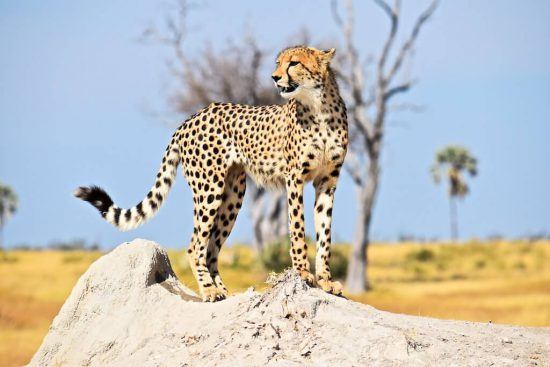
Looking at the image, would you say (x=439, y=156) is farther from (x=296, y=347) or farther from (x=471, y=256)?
(x=296, y=347)

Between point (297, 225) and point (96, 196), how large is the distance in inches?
71.5

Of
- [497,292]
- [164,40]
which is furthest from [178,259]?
[497,292]

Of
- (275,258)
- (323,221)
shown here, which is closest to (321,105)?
(323,221)

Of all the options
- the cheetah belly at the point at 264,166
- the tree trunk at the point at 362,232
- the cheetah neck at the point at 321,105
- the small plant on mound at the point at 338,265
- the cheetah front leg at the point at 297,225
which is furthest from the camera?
the small plant on mound at the point at 338,265

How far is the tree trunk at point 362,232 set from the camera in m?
20.6

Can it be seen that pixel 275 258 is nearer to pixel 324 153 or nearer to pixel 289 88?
pixel 324 153

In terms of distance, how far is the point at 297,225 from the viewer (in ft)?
24.1

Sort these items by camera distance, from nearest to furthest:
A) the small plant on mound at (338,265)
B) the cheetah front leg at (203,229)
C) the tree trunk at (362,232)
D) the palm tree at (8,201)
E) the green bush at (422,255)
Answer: the cheetah front leg at (203,229)
the tree trunk at (362,232)
the small plant on mound at (338,265)
the green bush at (422,255)
the palm tree at (8,201)

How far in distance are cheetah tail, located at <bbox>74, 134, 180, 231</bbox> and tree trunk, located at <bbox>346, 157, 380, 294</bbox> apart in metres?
12.5

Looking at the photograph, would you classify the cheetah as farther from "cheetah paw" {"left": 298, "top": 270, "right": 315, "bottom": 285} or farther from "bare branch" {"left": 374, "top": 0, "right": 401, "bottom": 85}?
"bare branch" {"left": 374, "top": 0, "right": 401, "bottom": 85}

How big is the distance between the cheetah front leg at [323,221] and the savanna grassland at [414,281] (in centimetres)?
149

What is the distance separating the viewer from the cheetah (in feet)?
24.2

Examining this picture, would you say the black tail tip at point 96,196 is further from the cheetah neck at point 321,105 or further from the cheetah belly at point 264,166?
the cheetah neck at point 321,105

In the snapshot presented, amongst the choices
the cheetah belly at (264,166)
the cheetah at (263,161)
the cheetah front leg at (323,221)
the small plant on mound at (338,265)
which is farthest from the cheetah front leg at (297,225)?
the small plant on mound at (338,265)
